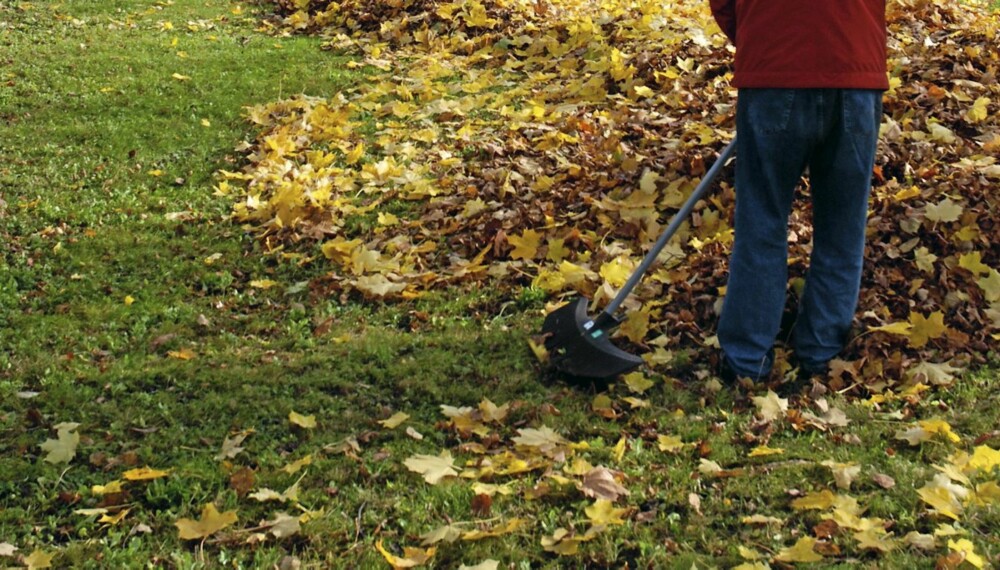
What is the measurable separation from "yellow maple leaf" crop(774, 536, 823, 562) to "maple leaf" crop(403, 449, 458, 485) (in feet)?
4.16

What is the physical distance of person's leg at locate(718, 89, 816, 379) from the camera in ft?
13.6

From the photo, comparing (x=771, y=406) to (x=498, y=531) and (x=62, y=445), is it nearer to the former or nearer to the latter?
(x=498, y=531)

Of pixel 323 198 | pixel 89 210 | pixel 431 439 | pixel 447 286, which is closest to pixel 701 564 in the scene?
pixel 431 439

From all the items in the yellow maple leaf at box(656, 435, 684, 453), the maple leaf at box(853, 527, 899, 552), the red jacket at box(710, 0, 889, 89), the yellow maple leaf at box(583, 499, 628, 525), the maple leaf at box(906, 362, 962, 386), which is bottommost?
the maple leaf at box(906, 362, 962, 386)

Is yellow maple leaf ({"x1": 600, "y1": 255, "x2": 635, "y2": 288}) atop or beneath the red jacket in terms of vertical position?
beneath

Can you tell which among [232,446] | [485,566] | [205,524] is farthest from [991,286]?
[205,524]

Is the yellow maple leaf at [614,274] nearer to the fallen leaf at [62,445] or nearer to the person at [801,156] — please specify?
the person at [801,156]

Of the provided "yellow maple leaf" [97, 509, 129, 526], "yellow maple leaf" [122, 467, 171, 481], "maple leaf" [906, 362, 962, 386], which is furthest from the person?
"yellow maple leaf" [97, 509, 129, 526]

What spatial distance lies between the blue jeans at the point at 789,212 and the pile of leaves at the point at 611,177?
0.27 m

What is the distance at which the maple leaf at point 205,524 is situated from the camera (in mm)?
3521

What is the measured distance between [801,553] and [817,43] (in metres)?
2.05

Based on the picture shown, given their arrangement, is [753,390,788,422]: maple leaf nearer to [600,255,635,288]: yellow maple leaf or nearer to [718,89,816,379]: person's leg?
[718,89,816,379]: person's leg

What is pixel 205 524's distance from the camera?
356cm

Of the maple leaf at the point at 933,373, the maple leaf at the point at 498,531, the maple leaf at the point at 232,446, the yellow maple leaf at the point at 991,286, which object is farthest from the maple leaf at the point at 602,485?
the yellow maple leaf at the point at 991,286
